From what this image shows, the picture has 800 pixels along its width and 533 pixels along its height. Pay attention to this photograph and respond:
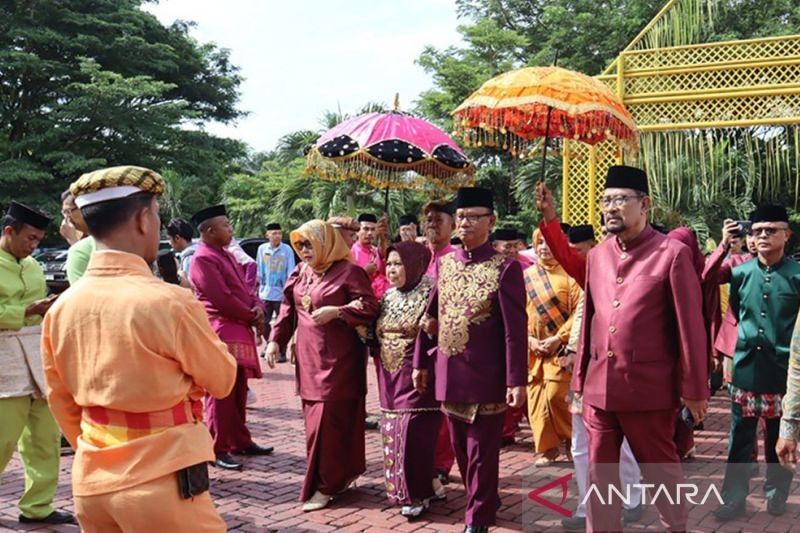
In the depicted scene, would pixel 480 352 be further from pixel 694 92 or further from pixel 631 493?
pixel 694 92

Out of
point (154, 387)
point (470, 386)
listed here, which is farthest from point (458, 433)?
point (154, 387)

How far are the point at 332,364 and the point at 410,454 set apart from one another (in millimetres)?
807

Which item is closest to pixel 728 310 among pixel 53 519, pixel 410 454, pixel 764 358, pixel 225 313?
pixel 764 358

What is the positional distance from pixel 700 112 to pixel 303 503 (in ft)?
25.0

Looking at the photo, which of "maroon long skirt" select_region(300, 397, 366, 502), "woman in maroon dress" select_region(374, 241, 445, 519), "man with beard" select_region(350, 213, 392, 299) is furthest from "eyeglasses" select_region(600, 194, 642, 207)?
"man with beard" select_region(350, 213, 392, 299)

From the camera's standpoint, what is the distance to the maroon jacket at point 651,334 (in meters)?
3.55

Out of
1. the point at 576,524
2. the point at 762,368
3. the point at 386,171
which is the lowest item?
the point at 576,524

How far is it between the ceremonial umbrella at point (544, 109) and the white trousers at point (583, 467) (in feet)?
6.74

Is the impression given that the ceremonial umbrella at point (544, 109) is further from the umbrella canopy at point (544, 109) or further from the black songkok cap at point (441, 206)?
the black songkok cap at point (441, 206)

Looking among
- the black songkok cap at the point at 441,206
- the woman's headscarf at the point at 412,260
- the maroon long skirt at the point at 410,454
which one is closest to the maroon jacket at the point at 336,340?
the woman's headscarf at the point at 412,260

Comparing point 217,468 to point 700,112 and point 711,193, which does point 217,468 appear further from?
point 711,193

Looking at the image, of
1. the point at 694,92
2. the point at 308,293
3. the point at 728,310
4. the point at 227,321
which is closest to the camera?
the point at 308,293

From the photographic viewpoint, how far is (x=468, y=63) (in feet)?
85.8

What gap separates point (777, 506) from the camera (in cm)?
488
